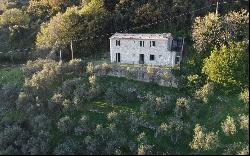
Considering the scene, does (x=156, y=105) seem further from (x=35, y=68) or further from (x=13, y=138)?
(x=35, y=68)

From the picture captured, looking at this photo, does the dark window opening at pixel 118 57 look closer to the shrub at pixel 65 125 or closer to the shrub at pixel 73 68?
the shrub at pixel 73 68

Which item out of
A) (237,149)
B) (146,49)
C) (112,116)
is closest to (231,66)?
(237,149)

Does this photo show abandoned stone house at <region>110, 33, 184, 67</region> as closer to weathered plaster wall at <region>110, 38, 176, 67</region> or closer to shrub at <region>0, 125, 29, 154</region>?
weathered plaster wall at <region>110, 38, 176, 67</region>

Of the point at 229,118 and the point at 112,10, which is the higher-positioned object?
the point at 112,10

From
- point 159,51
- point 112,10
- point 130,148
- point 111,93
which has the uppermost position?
point 112,10

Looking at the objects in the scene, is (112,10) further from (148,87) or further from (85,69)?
(148,87)

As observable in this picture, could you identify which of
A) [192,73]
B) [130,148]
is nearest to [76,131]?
[130,148]

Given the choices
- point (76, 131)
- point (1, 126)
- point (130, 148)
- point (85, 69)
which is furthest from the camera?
point (85, 69)
